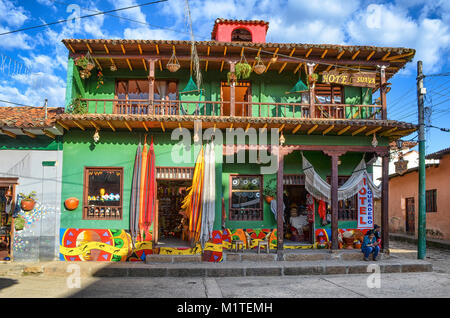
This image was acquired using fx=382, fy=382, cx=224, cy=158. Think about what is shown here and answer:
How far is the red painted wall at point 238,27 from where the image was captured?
Answer: 15203mm

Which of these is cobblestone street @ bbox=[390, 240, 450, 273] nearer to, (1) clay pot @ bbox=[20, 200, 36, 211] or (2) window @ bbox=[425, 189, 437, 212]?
(2) window @ bbox=[425, 189, 437, 212]

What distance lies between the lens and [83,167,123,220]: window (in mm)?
12172

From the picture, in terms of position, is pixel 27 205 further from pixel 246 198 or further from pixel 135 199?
pixel 246 198

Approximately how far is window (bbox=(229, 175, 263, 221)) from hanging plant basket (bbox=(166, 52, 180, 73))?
13.6 feet

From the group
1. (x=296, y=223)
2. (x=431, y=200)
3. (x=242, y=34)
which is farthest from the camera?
(x=431, y=200)

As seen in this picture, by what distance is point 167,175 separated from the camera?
1238 centimetres

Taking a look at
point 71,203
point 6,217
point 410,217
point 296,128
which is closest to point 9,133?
point 6,217

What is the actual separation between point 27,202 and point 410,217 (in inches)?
766

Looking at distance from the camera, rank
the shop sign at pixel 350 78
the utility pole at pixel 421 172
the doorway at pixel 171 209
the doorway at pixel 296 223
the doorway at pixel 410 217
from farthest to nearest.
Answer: the doorway at pixel 410 217 → the doorway at pixel 171 209 → the doorway at pixel 296 223 → the shop sign at pixel 350 78 → the utility pole at pixel 421 172

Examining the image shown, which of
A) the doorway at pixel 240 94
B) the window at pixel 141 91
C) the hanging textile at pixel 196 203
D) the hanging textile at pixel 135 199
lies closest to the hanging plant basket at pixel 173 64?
the window at pixel 141 91

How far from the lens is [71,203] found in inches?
468

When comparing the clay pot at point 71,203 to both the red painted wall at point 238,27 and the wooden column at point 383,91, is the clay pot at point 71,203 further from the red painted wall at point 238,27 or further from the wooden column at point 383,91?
the wooden column at point 383,91
